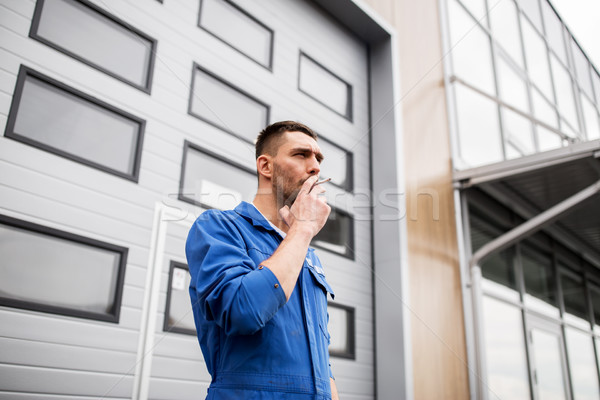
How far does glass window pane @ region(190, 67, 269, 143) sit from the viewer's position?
390cm

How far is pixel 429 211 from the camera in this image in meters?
5.57

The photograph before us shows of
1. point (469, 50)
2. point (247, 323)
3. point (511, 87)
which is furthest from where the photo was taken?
point (511, 87)

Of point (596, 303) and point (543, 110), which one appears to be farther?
point (596, 303)

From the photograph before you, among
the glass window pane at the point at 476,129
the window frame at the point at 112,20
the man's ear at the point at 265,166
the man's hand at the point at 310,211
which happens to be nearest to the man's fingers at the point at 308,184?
the man's hand at the point at 310,211

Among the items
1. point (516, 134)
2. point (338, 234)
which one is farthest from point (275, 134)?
point (516, 134)

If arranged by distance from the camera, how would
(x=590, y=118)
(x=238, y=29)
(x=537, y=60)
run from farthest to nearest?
(x=590, y=118) → (x=537, y=60) → (x=238, y=29)

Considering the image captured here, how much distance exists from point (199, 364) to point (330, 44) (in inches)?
150

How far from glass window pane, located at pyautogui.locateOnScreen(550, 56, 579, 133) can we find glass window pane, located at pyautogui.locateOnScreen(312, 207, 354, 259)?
6.07 meters

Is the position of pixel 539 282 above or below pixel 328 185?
below

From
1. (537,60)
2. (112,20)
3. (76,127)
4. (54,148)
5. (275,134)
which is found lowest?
(275,134)

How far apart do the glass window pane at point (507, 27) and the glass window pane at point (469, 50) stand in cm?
49

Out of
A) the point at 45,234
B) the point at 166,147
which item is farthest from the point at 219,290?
the point at 166,147

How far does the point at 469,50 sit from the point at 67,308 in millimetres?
6480

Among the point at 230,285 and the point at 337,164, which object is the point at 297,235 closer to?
the point at 230,285
